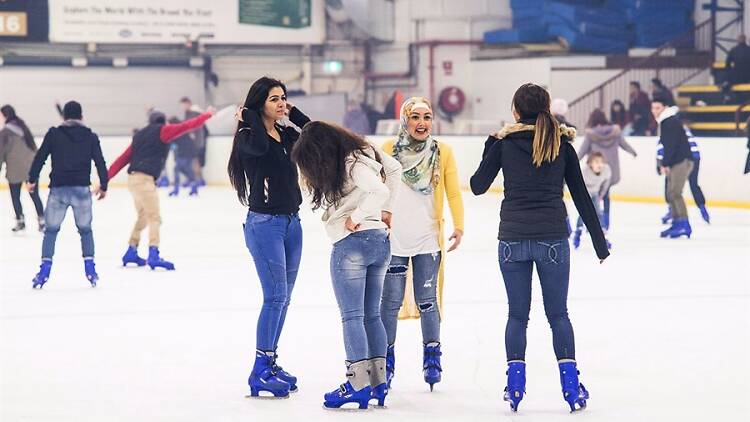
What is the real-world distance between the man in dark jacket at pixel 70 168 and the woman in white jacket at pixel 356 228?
14.9 ft

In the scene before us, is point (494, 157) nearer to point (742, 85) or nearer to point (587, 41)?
point (742, 85)

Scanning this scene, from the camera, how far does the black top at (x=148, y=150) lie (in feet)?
37.4

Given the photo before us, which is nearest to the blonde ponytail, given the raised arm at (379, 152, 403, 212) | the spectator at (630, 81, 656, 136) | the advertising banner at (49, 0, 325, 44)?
the raised arm at (379, 152, 403, 212)

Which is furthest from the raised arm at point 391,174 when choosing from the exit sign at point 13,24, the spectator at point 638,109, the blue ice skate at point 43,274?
the exit sign at point 13,24

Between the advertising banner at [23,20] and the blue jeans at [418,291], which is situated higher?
the advertising banner at [23,20]

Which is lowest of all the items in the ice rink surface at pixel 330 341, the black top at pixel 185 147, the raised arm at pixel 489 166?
the ice rink surface at pixel 330 341

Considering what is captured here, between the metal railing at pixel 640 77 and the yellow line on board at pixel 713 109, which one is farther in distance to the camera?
the metal railing at pixel 640 77

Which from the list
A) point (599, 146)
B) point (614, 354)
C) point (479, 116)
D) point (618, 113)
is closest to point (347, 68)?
point (479, 116)

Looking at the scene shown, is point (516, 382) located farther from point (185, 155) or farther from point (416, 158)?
point (185, 155)

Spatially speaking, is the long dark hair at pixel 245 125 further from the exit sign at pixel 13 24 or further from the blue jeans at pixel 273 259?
the exit sign at pixel 13 24

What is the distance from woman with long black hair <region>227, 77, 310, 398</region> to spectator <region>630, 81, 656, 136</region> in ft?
54.5

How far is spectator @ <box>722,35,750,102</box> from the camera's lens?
22.9 metres

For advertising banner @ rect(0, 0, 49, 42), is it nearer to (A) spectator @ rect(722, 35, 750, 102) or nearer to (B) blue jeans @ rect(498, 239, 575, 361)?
(A) spectator @ rect(722, 35, 750, 102)

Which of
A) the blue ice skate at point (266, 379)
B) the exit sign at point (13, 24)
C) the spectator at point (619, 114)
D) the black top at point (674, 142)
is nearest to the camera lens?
the blue ice skate at point (266, 379)
